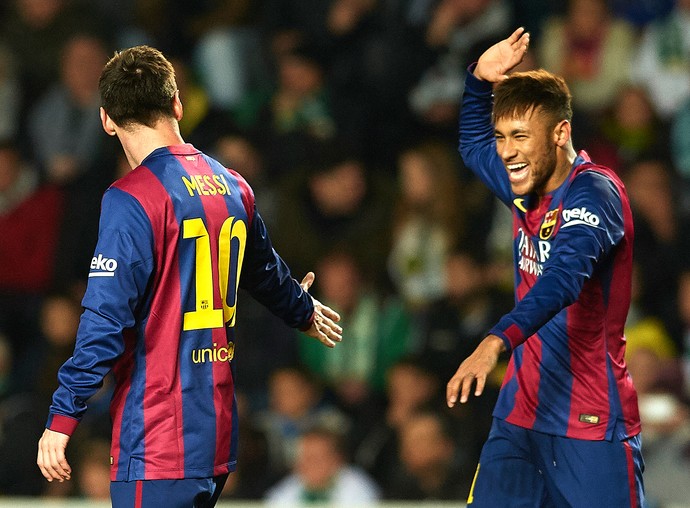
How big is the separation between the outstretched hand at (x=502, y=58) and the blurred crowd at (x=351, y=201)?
8.94 ft

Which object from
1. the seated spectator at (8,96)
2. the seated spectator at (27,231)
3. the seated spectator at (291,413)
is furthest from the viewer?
the seated spectator at (8,96)

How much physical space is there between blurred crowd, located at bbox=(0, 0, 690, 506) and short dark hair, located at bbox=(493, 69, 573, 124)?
119 inches

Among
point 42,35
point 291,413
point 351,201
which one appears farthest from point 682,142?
point 42,35

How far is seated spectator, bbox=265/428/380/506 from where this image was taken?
6.36 m

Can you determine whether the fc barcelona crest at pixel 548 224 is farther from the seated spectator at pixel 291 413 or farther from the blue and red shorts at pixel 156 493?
the seated spectator at pixel 291 413

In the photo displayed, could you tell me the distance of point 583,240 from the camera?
3.38 metres

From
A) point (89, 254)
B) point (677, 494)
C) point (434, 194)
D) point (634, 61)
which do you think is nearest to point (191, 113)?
point (89, 254)

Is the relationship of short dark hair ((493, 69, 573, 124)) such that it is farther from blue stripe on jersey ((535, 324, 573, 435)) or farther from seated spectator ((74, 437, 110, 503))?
seated spectator ((74, 437, 110, 503))

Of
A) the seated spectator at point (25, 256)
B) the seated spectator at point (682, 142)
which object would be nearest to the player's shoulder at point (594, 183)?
the seated spectator at point (682, 142)

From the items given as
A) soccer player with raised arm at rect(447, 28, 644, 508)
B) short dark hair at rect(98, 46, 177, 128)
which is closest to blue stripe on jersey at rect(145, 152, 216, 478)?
short dark hair at rect(98, 46, 177, 128)

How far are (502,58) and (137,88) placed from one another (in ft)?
4.31

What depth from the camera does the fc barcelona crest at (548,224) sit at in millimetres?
3682

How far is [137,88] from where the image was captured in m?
3.36

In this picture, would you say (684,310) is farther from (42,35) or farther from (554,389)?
(42,35)
